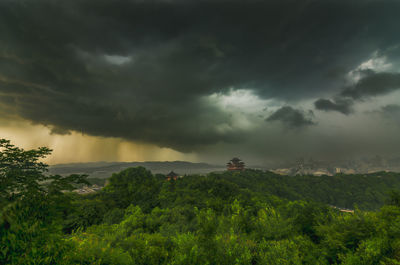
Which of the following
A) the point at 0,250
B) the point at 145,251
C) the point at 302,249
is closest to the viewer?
the point at 0,250

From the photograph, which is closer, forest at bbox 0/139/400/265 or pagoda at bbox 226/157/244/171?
forest at bbox 0/139/400/265

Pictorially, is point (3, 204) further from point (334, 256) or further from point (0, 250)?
point (334, 256)

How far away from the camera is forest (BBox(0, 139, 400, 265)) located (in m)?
9.61

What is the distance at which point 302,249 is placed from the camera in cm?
2875

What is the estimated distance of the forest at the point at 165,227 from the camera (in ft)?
31.5

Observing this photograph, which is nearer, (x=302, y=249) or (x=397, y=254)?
(x=397, y=254)

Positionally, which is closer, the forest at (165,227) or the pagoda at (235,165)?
the forest at (165,227)

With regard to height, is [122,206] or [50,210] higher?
A: [50,210]

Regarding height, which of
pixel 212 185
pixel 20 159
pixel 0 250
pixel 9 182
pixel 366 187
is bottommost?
pixel 366 187

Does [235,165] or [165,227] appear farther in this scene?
[235,165]

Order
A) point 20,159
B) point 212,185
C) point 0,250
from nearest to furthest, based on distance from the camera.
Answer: point 0,250, point 20,159, point 212,185

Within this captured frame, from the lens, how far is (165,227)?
34594mm

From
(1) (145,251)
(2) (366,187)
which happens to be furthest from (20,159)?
(2) (366,187)

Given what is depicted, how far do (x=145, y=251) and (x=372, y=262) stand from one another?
26.4 m
